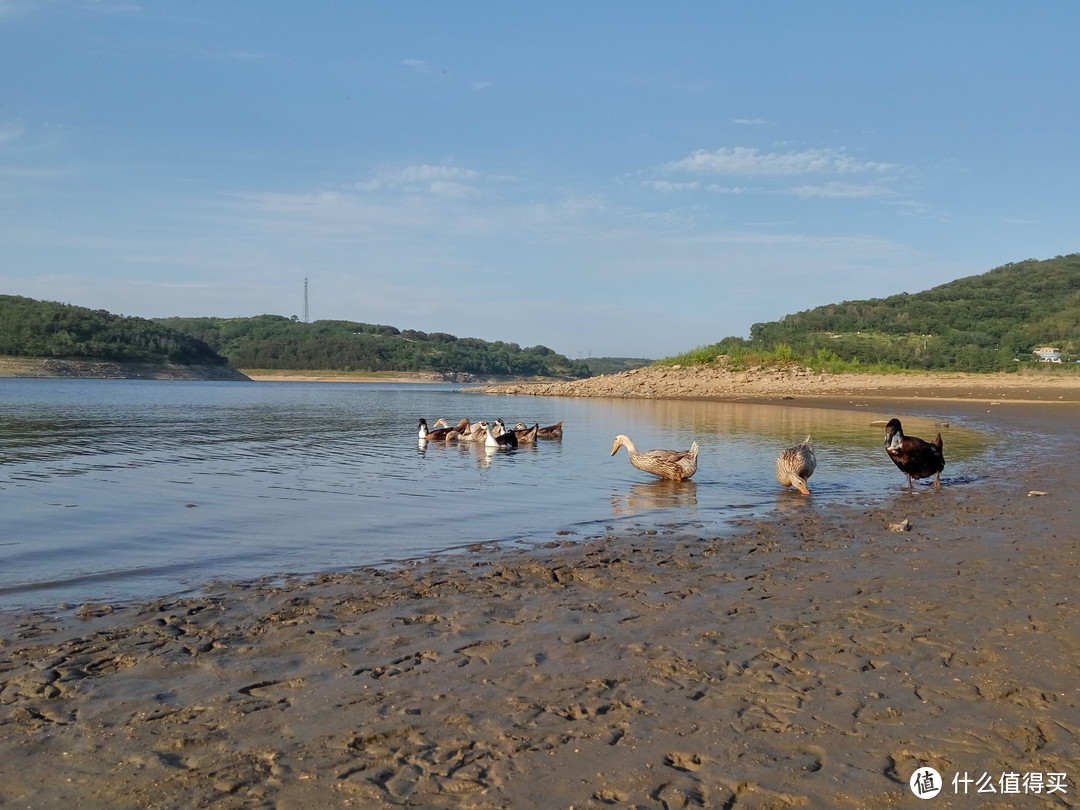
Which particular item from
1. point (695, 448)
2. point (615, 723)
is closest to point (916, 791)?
point (615, 723)

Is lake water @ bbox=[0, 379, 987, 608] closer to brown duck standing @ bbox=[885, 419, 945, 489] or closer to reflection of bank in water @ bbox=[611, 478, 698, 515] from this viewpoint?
reflection of bank in water @ bbox=[611, 478, 698, 515]

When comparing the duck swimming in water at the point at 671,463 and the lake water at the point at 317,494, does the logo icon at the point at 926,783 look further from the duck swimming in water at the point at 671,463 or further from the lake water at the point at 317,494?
the duck swimming in water at the point at 671,463

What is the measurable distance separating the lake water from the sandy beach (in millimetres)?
1200

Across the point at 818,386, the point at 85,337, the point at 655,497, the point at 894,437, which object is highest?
the point at 85,337

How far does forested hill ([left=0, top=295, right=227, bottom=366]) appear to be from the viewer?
10062 cm

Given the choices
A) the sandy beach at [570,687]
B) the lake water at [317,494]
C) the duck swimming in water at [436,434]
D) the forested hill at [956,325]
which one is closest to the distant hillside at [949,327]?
the forested hill at [956,325]

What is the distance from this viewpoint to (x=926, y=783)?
11.0 feet

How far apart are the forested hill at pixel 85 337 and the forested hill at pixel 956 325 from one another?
82.6 meters

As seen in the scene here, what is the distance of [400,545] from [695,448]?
6.54 meters

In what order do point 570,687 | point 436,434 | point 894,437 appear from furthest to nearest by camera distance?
1. point 436,434
2. point 894,437
3. point 570,687

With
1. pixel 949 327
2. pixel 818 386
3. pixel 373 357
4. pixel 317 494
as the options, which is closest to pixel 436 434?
pixel 317 494

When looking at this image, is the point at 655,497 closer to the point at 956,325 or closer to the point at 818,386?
the point at 818,386

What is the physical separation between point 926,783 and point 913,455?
32.3 feet

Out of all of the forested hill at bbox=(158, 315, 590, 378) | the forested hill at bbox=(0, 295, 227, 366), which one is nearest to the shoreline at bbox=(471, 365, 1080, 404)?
the forested hill at bbox=(0, 295, 227, 366)
